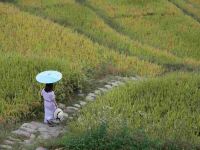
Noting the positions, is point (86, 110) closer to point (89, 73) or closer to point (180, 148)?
point (180, 148)

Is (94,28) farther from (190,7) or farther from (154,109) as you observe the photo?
(154,109)

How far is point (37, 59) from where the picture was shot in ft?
36.1

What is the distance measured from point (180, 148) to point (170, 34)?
1374 cm

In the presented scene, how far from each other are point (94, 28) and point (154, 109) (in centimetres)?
1017

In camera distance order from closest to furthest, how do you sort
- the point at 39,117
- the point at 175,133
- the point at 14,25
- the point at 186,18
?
the point at 175,133 → the point at 39,117 → the point at 14,25 → the point at 186,18

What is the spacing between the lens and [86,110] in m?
8.71

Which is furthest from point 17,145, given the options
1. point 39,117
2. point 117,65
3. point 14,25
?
point 14,25

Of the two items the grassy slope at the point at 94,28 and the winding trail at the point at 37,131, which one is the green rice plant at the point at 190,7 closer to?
the grassy slope at the point at 94,28

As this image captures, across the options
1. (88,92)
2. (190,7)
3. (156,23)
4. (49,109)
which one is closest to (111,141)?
(49,109)

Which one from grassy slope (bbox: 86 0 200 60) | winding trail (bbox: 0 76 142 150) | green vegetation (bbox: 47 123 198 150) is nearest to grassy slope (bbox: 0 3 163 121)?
winding trail (bbox: 0 76 142 150)

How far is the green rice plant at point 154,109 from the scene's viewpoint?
7.73 m

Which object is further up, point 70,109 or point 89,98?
point 89,98

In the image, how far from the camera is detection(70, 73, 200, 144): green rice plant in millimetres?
7727

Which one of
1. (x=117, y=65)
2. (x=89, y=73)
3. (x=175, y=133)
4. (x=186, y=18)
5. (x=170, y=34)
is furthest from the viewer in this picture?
(x=186, y=18)
